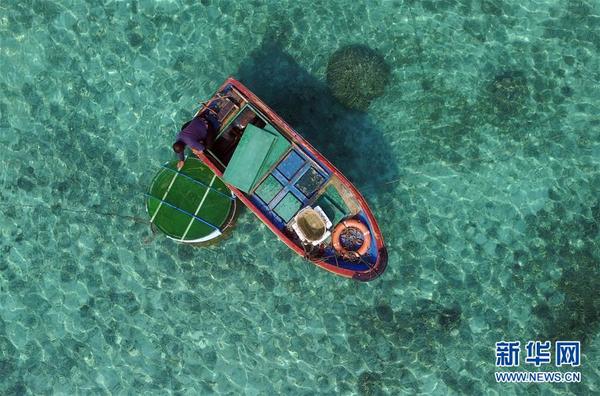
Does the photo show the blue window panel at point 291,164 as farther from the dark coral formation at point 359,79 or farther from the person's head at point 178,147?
the dark coral formation at point 359,79

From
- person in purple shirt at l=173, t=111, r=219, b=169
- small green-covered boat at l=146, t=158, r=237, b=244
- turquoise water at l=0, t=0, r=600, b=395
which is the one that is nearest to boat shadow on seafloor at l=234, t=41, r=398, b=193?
turquoise water at l=0, t=0, r=600, b=395

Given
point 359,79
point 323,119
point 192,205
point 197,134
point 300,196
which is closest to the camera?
point 197,134

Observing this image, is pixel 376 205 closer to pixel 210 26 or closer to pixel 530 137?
pixel 530 137

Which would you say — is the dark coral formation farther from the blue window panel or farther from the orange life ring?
the orange life ring

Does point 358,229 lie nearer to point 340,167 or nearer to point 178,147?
point 340,167

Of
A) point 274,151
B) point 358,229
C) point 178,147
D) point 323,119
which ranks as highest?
point 323,119

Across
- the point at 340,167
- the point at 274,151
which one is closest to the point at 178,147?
the point at 274,151

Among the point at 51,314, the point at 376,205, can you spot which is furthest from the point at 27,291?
the point at 376,205
